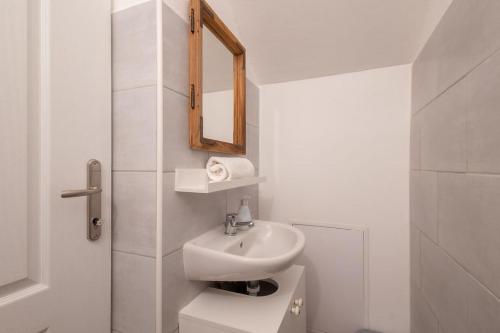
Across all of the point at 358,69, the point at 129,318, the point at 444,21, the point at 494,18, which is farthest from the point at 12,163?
the point at 358,69

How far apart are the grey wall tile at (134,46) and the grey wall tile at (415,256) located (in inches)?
54.7

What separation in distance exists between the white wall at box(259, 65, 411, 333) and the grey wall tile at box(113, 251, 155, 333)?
1.00 metres

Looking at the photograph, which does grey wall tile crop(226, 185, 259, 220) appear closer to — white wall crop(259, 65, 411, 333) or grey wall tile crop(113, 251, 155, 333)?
white wall crop(259, 65, 411, 333)

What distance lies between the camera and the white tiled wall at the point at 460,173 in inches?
23.1

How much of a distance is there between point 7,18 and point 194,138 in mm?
545

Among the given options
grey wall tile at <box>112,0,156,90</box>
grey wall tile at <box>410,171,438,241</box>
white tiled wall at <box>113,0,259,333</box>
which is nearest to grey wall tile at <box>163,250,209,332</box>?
white tiled wall at <box>113,0,259,333</box>

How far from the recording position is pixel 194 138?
0.88 metres

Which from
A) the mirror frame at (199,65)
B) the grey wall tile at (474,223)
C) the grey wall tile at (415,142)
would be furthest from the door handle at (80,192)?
the grey wall tile at (415,142)

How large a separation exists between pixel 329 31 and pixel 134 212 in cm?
130

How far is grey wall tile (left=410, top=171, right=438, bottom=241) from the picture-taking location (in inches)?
37.0

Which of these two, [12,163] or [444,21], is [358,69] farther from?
[12,163]

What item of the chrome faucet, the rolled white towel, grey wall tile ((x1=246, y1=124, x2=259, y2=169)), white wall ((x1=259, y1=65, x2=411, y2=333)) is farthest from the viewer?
grey wall tile ((x1=246, y1=124, x2=259, y2=169))

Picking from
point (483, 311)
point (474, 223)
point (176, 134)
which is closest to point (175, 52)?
point (176, 134)

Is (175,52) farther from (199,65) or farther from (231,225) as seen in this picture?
(231,225)
